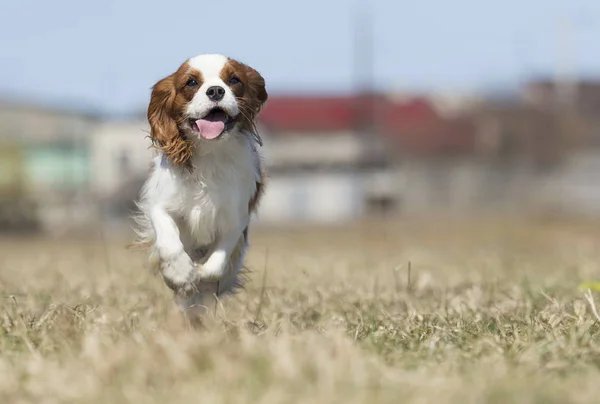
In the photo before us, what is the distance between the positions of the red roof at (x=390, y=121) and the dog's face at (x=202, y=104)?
44213 millimetres

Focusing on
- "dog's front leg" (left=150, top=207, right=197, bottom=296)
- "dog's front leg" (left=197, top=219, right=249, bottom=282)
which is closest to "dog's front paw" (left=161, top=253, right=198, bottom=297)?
"dog's front leg" (left=150, top=207, right=197, bottom=296)

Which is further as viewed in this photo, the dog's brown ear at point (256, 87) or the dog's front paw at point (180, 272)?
the dog's brown ear at point (256, 87)

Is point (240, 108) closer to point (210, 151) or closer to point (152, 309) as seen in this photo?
point (210, 151)

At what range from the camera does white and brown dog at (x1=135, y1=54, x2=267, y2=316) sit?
17.6ft

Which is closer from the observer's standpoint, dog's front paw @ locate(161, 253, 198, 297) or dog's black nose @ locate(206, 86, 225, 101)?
dog's black nose @ locate(206, 86, 225, 101)

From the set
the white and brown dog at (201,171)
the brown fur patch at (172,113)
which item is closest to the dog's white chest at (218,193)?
the white and brown dog at (201,171)

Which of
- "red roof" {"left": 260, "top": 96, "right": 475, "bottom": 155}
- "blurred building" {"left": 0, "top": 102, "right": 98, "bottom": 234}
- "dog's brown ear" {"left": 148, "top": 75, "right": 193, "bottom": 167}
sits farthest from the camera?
"red roof" {"left": 260, "top": 96, "right": 475, "bottom": 155}

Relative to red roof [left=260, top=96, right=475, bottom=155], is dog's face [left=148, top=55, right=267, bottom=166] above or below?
above

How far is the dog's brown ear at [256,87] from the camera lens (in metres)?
5.63

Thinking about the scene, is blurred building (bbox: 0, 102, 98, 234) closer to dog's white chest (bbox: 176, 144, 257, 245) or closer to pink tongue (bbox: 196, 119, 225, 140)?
dog's white chest (bbox: 176, 144, 257, 245)

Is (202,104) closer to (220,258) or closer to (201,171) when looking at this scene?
(201,171)

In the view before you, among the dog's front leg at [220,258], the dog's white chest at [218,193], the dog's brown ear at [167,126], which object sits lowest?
the dog's front leg at [220,258]

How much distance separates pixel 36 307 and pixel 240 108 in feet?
5.50

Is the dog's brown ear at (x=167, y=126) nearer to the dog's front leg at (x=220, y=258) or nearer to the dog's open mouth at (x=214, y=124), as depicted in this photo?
the dog's open mouth at (x=214, y=124)
